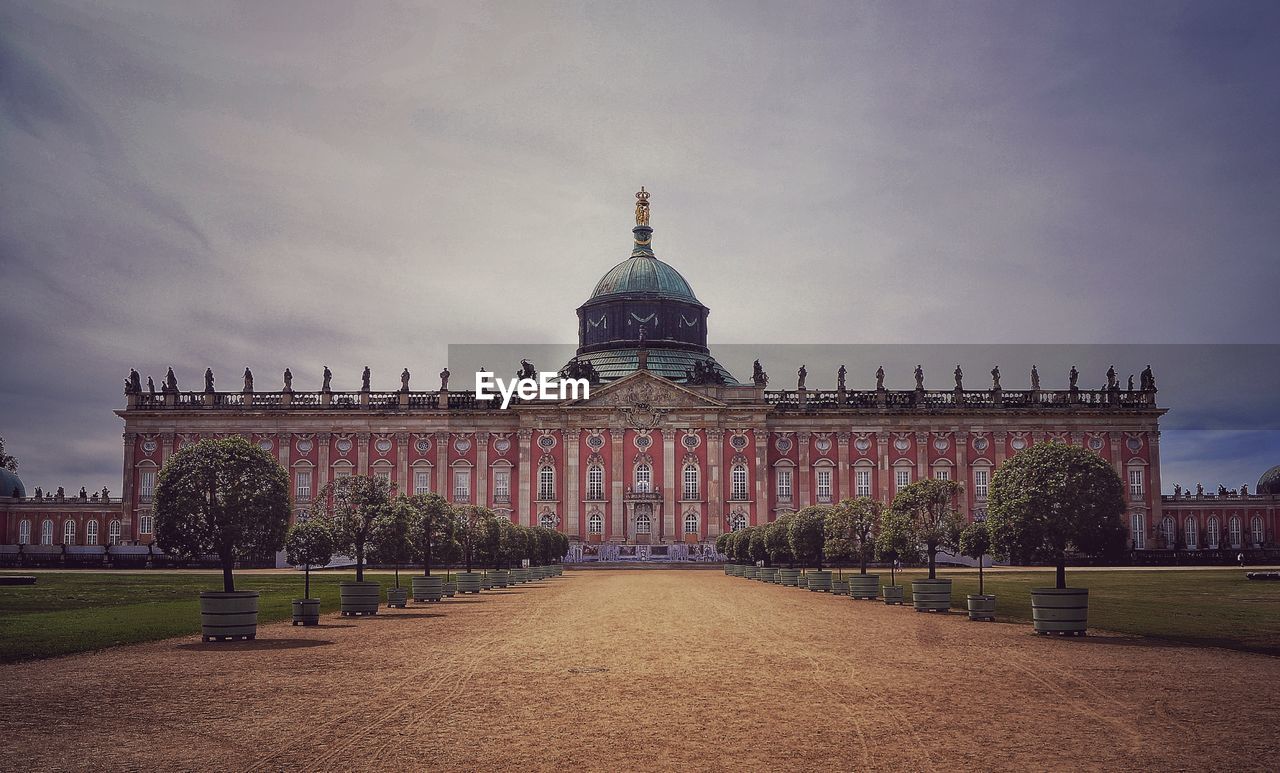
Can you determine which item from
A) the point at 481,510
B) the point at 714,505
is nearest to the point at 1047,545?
the point at 481,510

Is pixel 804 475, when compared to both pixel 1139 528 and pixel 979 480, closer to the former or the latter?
pixel 979 480

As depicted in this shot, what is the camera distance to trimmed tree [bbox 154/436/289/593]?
25188mm

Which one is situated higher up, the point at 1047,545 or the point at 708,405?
the point at 708,405

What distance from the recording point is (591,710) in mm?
14867

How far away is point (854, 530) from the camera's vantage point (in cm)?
4256

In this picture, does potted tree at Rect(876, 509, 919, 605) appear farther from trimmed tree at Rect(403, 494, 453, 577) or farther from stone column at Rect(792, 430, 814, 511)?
stone column at Rect(792, 430, 814, 511)

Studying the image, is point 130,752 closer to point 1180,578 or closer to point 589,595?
point 589,595

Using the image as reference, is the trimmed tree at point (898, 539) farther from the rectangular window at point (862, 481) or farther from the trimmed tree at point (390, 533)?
the rectangular window at point (862, 481)

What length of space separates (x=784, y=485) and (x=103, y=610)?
68.6 m

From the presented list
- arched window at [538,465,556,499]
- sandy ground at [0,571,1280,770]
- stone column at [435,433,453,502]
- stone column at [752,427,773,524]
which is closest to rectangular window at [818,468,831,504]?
stone column at [752,427,773,524]

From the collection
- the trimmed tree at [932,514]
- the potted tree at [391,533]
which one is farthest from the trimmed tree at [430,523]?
the trimmed tree at [932,514]

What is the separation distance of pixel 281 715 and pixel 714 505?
79335 mm

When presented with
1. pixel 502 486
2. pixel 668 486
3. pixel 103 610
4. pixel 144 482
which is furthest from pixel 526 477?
pixel 103 610

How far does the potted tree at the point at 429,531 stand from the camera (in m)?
38.7
